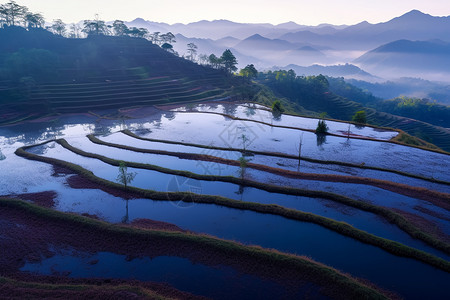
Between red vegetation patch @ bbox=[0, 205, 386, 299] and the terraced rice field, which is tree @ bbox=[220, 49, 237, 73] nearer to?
the terraced rice field

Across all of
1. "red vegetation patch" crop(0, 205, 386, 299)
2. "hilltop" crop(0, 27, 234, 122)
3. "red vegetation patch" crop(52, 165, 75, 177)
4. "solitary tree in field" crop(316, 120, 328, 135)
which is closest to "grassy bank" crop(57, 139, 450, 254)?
"red vegetation patch" crop(52, 165, 75, 177)

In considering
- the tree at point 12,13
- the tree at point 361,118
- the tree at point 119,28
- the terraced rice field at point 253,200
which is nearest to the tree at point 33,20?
the tree at point 12,13

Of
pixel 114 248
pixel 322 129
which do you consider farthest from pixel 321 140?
pixel 114 248

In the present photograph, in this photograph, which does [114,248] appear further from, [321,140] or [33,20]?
[33,20]

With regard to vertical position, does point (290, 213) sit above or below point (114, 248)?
above

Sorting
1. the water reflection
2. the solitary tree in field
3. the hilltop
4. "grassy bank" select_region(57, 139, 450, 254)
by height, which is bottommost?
"grassy bank" select_region(57, 139, 450, 254)

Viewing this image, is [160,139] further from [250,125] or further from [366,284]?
[366,284]
